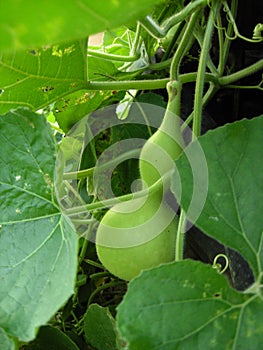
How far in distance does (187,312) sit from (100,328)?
0.30 metres

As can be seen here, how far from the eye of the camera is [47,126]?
0.59 meters

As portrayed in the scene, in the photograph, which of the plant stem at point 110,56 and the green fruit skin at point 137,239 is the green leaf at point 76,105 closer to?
the plant stem at point 110,56

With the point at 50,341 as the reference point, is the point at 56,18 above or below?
above

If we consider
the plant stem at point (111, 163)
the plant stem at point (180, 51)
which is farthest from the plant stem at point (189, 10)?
the plant stem at point (111, 163)

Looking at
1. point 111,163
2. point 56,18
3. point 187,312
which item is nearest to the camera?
point 56,18

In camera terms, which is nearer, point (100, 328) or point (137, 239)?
point (137, 239)

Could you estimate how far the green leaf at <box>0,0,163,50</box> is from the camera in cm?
23

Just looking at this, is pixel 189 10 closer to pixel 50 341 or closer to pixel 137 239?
pixel 137 239

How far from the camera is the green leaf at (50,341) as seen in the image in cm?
72

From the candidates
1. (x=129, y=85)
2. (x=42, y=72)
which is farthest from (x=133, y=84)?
(x=42, y=72)

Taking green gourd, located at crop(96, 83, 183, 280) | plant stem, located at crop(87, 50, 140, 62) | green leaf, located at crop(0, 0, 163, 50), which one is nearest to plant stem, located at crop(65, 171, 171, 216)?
green gourd, located at crop(96, 83, 183, 280)

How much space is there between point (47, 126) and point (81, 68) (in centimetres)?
12

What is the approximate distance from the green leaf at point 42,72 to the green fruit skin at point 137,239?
0.18m

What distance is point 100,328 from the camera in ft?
2.35
